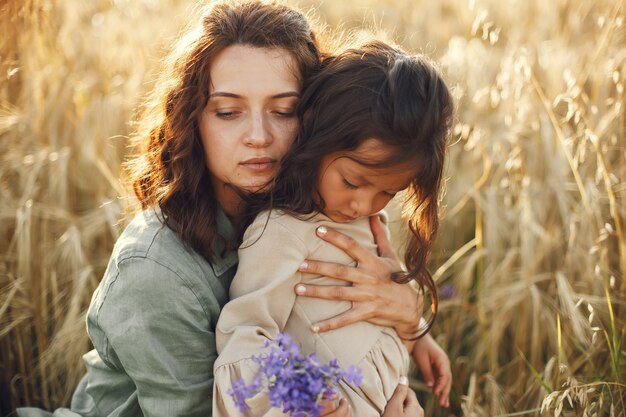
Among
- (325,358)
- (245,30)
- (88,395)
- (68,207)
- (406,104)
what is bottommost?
(88,395)

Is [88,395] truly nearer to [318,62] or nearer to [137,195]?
[137,195]

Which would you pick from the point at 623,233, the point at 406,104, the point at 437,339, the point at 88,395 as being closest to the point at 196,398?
the point at 88,395

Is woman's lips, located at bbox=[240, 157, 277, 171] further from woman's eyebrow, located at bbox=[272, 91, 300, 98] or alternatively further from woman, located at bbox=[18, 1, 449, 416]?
woman's eyebrow, located at bbox=[272, 91, 300, 98]

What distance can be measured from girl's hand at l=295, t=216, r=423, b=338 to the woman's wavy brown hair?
0.98ft

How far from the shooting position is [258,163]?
203 cm

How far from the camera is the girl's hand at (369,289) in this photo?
2020 millimetres

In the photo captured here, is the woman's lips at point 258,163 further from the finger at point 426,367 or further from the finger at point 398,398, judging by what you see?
the finger at point 426,367

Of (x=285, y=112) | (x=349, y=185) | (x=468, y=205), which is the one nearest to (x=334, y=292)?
(x=349, y=185)

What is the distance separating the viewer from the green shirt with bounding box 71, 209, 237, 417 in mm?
A: 1896

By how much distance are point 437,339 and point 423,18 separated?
237cm

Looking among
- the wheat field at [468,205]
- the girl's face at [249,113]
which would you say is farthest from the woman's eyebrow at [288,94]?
the wheat field at [468,205]

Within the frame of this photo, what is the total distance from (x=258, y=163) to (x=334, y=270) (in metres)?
0.37

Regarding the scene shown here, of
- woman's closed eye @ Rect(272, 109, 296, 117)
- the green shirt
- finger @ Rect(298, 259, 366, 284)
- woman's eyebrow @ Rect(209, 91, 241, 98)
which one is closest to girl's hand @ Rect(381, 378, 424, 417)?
finger @ Rect(298, 259, 366, 284)

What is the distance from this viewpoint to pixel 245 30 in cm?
205
